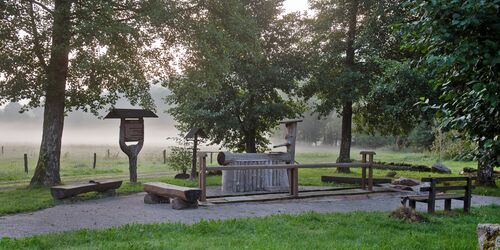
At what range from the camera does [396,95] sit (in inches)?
807

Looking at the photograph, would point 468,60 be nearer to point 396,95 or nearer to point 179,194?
point 179,194

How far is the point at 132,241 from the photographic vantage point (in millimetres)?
8086

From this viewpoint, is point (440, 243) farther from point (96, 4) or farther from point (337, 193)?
point (96, 4)

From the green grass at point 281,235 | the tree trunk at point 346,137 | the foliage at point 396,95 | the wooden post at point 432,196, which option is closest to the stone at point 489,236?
the green grass at point 281,235

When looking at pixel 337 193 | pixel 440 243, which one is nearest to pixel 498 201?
pixel 337 193

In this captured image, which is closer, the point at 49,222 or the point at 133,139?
the point at 49,222

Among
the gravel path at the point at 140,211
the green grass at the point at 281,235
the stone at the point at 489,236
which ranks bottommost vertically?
the gravel path at the point at 140,211

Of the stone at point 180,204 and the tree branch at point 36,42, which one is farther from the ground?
the tree branch at point 36,42

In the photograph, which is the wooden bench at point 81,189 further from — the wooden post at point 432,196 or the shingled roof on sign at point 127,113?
the wooden post at point 432,196

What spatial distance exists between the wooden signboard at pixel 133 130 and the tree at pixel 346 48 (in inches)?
441

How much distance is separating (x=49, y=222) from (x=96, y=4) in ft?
31.1

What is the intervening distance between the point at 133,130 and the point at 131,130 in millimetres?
94

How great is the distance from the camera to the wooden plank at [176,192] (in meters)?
12.6

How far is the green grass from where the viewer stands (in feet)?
25.6
